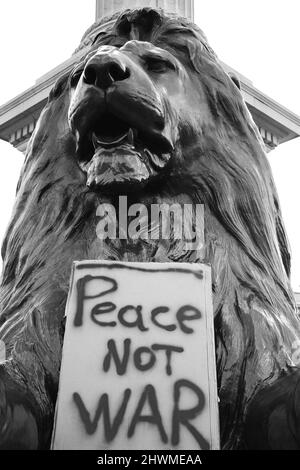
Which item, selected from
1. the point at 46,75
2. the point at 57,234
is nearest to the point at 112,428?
the point at 57,234

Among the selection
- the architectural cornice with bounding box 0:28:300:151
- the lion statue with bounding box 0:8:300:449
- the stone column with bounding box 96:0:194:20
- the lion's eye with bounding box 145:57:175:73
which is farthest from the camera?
the stone column with bounding box 96:0:194:20

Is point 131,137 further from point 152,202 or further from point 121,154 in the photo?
point 152,202

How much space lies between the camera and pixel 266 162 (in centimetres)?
296

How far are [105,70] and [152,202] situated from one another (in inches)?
18.5

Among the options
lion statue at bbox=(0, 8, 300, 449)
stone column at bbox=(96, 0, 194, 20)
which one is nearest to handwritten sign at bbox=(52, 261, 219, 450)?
lion statue at bbox=(0, 8, 300, 449)

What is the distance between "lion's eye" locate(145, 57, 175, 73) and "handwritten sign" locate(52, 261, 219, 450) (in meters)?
0.91

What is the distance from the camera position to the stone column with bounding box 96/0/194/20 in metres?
9.15

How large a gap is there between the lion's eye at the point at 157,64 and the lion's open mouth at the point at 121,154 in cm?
33

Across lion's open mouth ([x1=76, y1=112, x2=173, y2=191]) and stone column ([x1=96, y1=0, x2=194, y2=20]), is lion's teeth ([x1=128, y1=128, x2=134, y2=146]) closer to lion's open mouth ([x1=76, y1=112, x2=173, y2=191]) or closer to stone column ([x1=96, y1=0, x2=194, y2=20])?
lion's open mouth ([x1=76, y1=112, x2=173, y2=191])

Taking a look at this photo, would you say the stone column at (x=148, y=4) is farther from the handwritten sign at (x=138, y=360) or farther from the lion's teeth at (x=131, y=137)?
the handwritten sign at (x=138, y=360)

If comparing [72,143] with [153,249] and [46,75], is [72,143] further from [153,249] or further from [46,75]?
[46,75]

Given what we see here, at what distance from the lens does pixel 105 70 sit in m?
2.43
